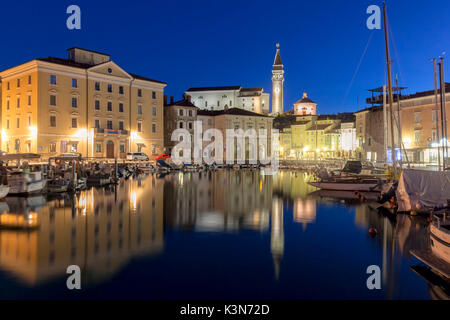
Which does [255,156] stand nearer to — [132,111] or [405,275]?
[132,111]

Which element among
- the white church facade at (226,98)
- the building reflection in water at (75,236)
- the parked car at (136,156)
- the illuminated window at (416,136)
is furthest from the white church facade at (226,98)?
Result: the building reflection in water at (75,236)

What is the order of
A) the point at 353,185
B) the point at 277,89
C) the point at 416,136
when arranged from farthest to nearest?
the point at 277,89, the point at 416,136, the point at 353,185

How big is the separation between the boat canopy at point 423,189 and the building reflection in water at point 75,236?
11.1 meters

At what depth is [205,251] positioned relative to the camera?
1033 cm

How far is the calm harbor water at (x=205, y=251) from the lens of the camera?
749 centimetres

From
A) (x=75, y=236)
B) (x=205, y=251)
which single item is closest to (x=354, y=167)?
(x=205, y=251)

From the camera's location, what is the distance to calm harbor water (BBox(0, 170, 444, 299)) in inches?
295

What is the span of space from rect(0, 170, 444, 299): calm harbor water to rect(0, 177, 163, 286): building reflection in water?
34mm

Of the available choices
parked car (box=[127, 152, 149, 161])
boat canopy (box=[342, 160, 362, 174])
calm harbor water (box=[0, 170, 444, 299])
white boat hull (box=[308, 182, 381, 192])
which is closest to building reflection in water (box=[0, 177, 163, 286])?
calm harbor water (box=[0, 170, 444, 299])

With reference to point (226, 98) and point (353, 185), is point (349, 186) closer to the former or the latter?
point (353, 185)

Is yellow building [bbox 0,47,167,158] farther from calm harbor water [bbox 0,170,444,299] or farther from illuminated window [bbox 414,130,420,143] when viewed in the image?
illuminated window [bbox 414,130,420,143]

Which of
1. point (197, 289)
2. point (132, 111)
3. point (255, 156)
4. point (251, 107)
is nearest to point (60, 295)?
point (197, 289)

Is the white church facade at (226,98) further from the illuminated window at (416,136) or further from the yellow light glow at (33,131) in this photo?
the yellow light glow at (33,131)

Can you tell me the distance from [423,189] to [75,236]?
14596mm
